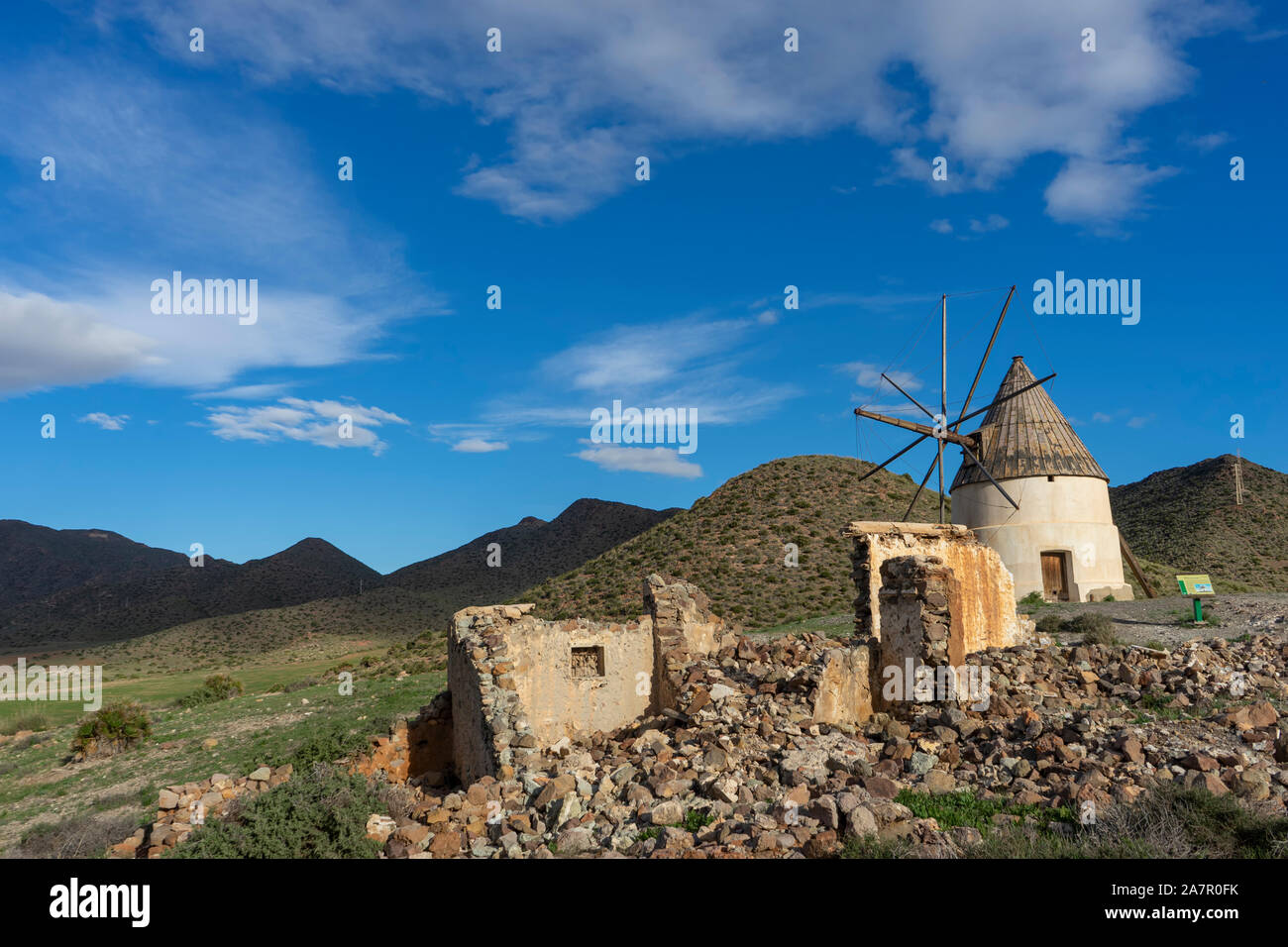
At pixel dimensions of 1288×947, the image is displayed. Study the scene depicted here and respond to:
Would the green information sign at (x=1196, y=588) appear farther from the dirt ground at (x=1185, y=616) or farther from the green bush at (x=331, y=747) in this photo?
the green bush at (x=331, y=747)

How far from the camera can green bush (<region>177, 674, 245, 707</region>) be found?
24.1m

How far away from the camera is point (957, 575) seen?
584 inches

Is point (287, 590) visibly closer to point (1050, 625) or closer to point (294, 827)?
point (1050, 625)

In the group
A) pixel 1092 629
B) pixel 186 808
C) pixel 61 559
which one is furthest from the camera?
pixel 61 559

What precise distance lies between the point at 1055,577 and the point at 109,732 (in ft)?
84.2

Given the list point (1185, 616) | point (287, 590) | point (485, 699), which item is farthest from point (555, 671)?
point (287, 590)

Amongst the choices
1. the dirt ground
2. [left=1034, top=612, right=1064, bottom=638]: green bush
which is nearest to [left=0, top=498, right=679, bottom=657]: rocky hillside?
[left=1034, top=612, right=1064, bottom=638]: green bush

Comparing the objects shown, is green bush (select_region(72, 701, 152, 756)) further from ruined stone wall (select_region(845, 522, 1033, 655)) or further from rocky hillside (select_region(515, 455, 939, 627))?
rocky hillside (select_region(515, 455, 939, 627))

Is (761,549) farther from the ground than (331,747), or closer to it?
farther from the ground

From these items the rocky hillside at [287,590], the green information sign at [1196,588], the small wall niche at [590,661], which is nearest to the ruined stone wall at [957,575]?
the green information sign at [1196,588]

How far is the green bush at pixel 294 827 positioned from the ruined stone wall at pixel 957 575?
911 centimetres

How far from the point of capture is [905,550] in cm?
1598

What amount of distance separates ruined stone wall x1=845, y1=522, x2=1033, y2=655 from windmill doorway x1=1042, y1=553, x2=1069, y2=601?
7.97 meters

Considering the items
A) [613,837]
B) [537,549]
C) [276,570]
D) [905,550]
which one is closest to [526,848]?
[613,837]
